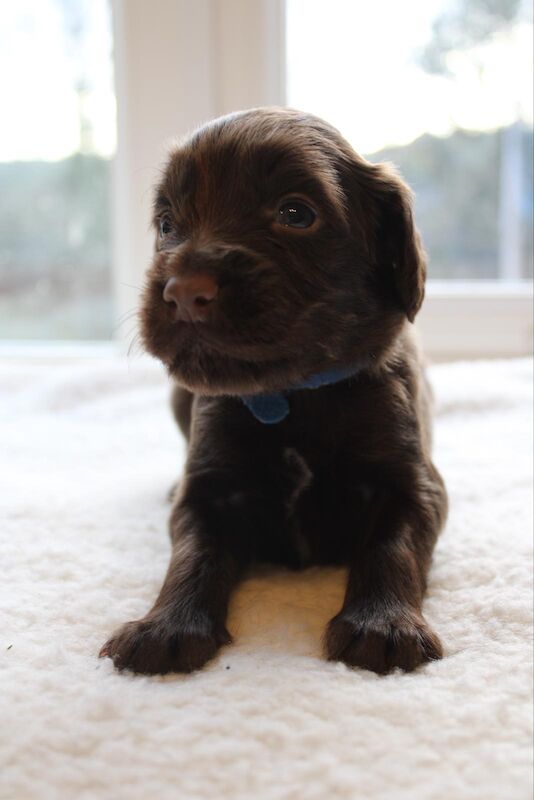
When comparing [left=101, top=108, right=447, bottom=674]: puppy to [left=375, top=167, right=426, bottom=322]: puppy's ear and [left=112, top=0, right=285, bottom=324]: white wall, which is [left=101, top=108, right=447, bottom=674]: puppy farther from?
Answer: [left=112, top=0, right=285, bottom=324]: white wall

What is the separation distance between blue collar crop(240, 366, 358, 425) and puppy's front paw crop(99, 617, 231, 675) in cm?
40

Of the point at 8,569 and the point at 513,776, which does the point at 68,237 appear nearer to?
the point at 8,569

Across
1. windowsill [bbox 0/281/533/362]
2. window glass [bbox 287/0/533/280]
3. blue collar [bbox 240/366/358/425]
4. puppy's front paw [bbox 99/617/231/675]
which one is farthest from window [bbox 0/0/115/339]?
puppy's front paw [bbox 99/617/231/675]

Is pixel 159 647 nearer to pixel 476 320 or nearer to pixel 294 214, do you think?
pixel 294 214

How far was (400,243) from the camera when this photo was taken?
1499mm

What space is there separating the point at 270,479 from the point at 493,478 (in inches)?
27.7

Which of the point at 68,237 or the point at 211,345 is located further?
the point at 68,237

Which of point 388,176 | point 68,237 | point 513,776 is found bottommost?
point 513,776

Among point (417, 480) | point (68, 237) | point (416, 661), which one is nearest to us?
point (416, 661)

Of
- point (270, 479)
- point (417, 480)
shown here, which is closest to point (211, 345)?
point (270, 479)

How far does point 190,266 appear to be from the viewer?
123 centimetres

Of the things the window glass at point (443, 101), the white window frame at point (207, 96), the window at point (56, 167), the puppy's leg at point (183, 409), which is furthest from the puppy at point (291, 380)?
the window at point (56, 167)

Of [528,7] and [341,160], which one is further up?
[528,7]

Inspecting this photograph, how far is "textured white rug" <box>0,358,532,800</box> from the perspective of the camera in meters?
0.89
